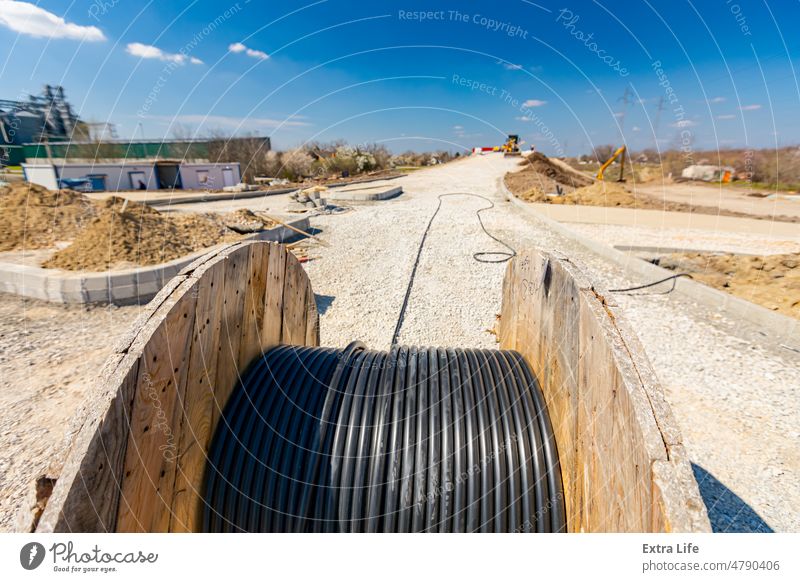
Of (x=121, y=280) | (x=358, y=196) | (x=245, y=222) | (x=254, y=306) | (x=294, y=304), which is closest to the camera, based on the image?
(x=254, y=306)

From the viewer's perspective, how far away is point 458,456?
2.18 meters

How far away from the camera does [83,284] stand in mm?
6281

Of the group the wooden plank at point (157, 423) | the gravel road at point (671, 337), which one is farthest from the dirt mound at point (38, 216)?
the wooden plank at point (157, 423)

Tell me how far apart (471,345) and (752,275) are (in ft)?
18.8

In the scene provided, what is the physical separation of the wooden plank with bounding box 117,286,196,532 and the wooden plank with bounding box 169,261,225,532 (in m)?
0.06

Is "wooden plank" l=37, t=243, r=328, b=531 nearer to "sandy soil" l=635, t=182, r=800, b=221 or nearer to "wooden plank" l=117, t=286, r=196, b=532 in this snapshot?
"wooden plank" l=117, t=286, r=196, b=532

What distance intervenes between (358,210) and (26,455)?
1341 centimetres

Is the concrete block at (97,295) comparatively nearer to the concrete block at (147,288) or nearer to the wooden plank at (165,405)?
the concrete block at (147,288)

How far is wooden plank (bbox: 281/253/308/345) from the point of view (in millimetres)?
3369

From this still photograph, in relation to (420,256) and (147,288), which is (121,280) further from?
(420,256)

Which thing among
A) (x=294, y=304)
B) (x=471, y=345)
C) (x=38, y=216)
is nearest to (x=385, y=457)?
(x=294, y=304)

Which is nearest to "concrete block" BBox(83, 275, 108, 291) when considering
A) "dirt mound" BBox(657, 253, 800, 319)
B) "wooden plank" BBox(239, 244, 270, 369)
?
"wooden plank" BBox(239, 244, 270, 369)

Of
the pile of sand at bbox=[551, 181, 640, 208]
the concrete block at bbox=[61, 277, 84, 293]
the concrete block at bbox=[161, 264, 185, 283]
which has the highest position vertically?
the pile of sand at bbox=[551, 181, 640, 208]
